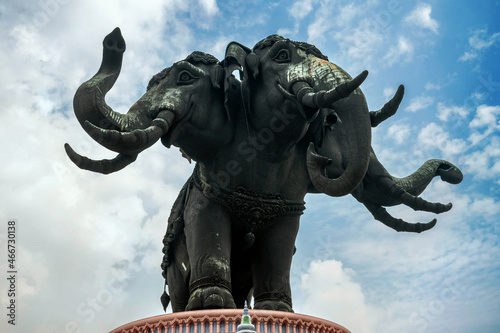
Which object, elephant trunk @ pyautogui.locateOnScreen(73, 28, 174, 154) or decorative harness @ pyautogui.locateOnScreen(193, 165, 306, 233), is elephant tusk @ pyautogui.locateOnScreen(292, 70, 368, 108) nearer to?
decorative harness @ pyautogui.locateOnScreen(193, 165, 306, 233)

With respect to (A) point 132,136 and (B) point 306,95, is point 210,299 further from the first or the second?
(B) point 306,95

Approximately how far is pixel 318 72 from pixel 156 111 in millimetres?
1459

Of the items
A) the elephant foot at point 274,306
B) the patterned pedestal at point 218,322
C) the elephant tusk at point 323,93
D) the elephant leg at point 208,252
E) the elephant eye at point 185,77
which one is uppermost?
the elephant eye at point 185,77

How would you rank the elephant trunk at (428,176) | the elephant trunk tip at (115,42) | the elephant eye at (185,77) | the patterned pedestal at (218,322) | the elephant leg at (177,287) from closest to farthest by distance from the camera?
the patterned pedestal at (218,322) < the elephant trunk tip at (115,42) < the elephant eye at (185,77) < the elephant leg at (177,287) < the elephant trunk at (428,176)

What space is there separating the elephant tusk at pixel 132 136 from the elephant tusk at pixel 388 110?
1823 millimetres

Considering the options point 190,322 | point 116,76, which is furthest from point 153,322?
point 116,76

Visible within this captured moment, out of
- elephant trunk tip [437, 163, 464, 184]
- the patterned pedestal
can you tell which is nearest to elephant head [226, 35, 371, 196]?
the patterned pedestal

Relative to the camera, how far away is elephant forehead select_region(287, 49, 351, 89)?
18.4 ft

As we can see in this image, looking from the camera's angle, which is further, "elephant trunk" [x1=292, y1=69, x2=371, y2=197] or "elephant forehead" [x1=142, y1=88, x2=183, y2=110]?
"elephant forehead" [x1=142, y1=88, x2=183, y2=110]

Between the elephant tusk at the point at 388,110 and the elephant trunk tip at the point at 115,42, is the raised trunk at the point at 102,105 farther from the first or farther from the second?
the elephant tusk at the point at 388,110

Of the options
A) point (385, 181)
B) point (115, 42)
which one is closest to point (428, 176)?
point (385, 181)

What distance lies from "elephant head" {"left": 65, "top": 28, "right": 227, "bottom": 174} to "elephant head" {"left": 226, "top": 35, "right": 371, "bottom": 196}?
0.32 meters

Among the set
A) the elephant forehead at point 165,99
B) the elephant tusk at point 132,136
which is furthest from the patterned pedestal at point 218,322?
the elephant forehead at point 165,99

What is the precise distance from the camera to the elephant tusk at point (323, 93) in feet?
16.7
